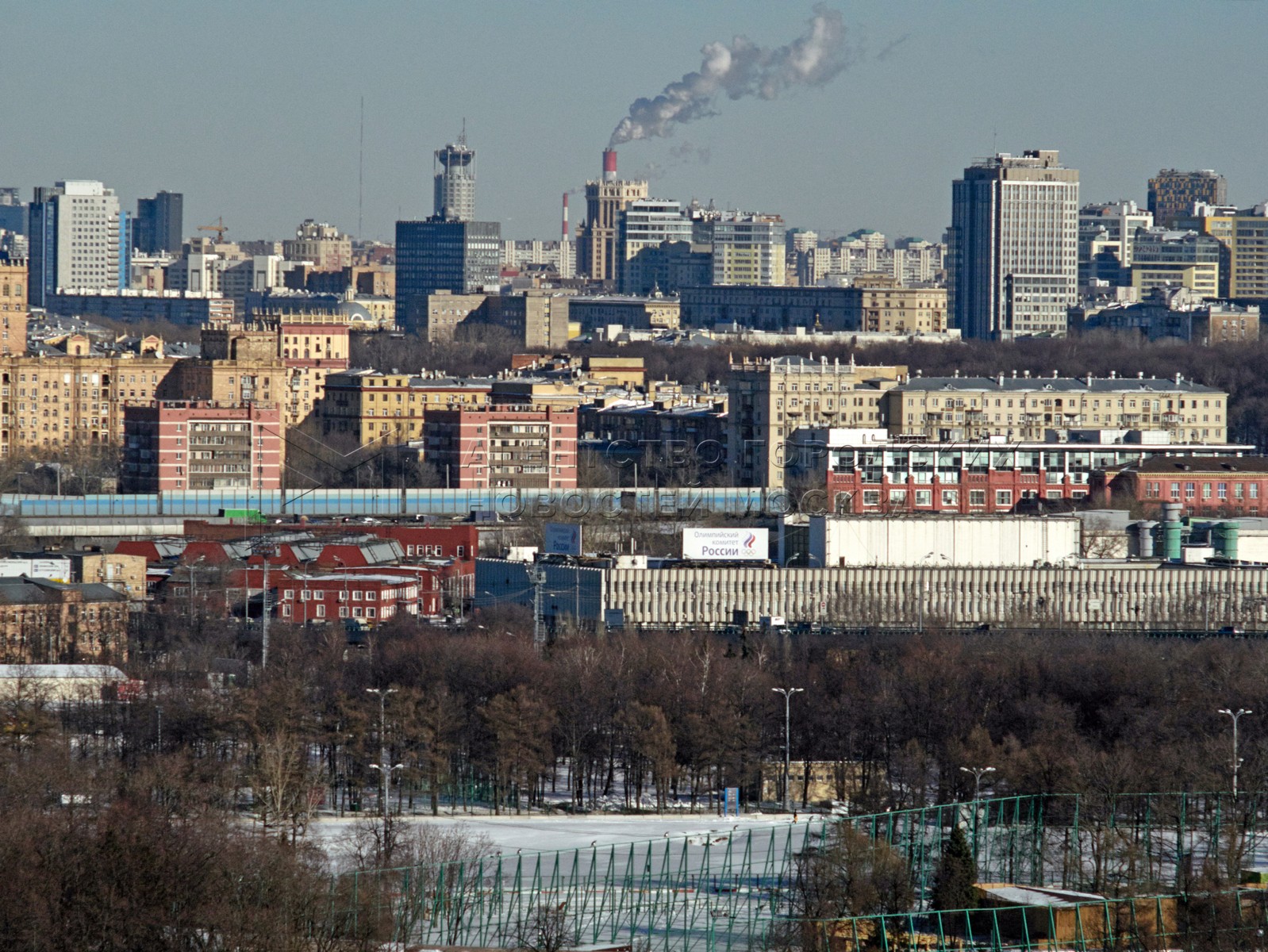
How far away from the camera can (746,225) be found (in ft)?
625

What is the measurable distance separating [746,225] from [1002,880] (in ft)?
521

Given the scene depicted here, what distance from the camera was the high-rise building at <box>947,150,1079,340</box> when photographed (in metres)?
158

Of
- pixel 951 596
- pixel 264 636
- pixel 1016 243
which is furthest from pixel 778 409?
pixel 1016 243

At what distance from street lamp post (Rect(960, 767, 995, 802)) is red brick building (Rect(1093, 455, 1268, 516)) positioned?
116 feet

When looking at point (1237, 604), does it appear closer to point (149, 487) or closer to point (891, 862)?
point (891, 862)

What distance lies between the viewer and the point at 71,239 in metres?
198

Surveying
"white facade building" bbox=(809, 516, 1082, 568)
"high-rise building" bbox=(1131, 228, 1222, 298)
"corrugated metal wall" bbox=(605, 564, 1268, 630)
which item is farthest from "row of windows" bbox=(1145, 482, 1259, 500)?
"high-rise building" bbox=(1131, 228, 1222, 298)

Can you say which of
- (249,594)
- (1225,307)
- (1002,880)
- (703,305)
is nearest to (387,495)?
(249,594)

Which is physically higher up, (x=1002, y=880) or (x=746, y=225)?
(x=746, y=225)

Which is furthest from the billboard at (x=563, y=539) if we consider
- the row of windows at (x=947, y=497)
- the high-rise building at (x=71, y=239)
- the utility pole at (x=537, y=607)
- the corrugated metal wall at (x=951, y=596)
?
the high-rise building at (x=71, y=239)

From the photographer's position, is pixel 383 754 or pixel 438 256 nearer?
pixel 383 754

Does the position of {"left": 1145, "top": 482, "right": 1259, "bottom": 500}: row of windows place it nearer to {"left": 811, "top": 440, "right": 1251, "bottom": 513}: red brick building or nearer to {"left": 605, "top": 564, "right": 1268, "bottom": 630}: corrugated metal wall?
{"left": 811, "top": 440, "right": 1251, "bottom": 513}: red brick building

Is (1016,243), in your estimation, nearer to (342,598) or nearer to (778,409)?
(778,409)

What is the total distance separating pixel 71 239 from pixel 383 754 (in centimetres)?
16326
